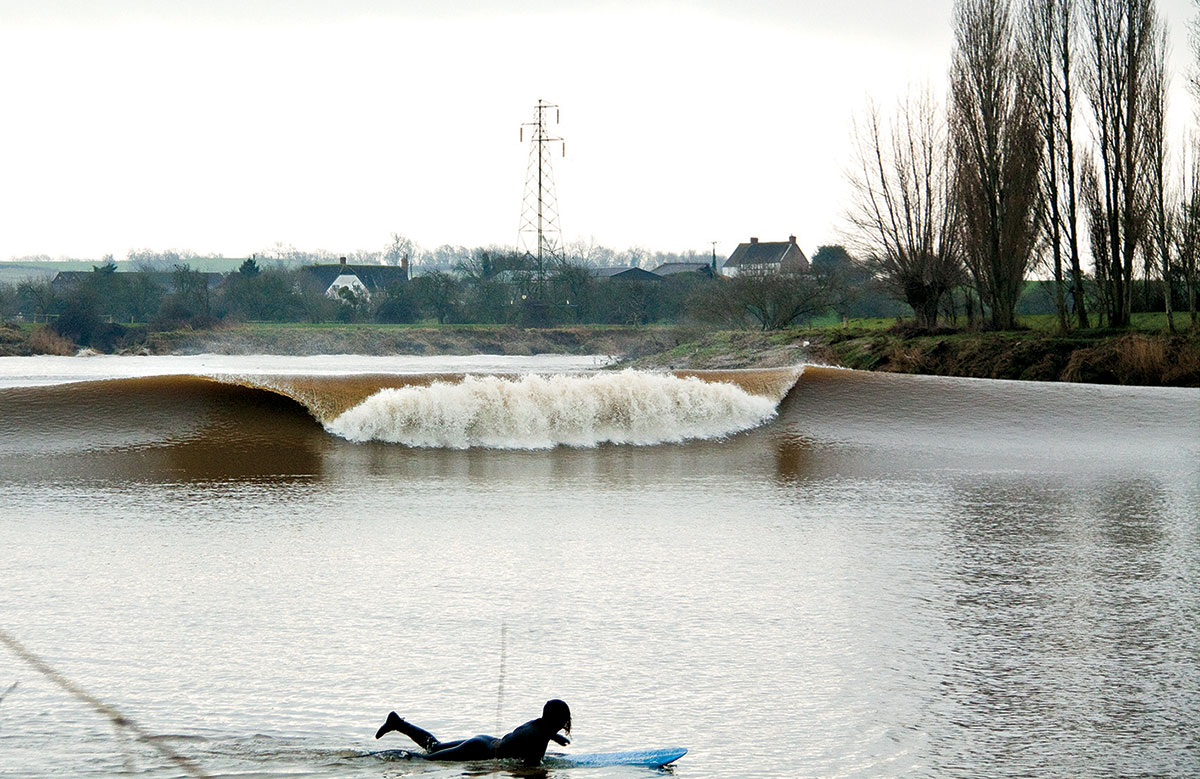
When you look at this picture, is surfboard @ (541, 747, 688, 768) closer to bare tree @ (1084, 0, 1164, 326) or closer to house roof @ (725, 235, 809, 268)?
bare tree @ (1084, 0, 1164, 326)

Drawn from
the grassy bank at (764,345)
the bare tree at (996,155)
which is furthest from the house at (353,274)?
the bare tree at (996,155)

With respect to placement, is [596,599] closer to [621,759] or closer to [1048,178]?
[621,759]

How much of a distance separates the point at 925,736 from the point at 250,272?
64259 mm

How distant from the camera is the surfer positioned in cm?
376

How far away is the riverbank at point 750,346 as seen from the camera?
74.2 feet

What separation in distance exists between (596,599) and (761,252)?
85.9m

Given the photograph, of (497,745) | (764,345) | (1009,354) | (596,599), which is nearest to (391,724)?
(497,745)

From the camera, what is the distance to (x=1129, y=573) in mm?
7371

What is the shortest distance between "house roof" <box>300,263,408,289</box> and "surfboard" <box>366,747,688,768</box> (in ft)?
268

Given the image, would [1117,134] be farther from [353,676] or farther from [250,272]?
[250,272]

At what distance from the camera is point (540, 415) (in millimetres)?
15781

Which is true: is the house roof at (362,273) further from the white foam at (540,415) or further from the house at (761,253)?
the white foam at (540,415)

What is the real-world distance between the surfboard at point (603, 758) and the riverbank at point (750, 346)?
20.2 metres

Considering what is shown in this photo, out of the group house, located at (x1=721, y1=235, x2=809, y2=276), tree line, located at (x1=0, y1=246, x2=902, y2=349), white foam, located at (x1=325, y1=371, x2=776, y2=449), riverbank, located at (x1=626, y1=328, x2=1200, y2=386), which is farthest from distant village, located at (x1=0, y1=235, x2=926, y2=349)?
white foam, located at (x1=325, y1=371, x2=776, y2=449)
